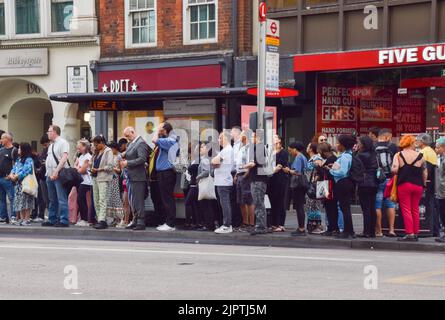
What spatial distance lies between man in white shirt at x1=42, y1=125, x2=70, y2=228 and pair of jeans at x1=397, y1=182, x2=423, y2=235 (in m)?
7.00

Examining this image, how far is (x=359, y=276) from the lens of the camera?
1126 centimetres

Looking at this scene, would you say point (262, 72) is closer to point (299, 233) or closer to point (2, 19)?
point (299, 233)

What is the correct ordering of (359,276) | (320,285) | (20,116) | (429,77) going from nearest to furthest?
(320,285)
(359,276)
(429,77)
(20,116)

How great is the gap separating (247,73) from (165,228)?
7.70 m

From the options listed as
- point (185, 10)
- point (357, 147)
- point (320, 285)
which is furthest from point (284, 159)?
point (185, 10)

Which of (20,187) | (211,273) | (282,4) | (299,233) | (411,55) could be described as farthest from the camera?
(282,4)

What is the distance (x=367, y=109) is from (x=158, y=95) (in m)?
5.05

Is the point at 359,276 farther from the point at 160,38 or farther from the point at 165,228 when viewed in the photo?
the point at 160,38

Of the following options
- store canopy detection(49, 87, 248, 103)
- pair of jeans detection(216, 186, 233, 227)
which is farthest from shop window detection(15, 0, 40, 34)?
pair of jeans detection(216, 186, 233, 227)

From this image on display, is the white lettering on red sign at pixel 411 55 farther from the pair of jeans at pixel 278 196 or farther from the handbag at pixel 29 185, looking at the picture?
the handbag at pixel 29 185

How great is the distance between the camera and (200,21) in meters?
26.2

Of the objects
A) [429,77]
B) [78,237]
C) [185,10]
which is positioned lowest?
[78,237]

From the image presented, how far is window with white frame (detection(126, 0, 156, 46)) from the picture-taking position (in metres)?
27.2

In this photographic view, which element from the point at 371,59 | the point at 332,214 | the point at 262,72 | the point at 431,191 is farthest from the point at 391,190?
the point at 371,59
